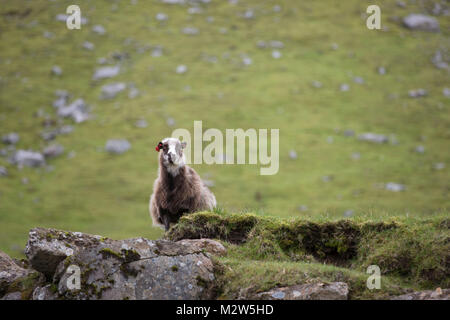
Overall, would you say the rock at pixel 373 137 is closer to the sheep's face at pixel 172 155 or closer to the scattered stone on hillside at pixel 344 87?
the scattered stone on hillside at pixel 344 87

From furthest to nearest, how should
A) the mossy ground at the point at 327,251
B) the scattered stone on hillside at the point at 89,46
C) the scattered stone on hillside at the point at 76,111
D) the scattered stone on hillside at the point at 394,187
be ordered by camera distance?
the scattered stone on hillside at the point at 89,46 → the scattered stone on hillside at the point at 76,111 → the scattered stone on hillside at the point at 394,187 → the mossy ground at the point at 327,251

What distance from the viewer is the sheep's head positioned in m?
13.0

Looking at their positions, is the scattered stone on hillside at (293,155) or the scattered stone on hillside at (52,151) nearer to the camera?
the scattered stone on hillside at (293,155)

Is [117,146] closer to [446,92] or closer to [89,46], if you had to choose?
[89,46]

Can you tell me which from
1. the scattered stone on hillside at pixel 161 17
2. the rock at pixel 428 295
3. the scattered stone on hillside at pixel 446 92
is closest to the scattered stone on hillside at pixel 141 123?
the scattered stone on hillside at pixel 161 17

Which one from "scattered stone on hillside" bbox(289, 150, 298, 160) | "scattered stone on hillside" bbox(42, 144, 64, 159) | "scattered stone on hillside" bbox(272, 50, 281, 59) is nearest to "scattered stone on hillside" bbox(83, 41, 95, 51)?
"scattered stone on hillside" bbox(42, 144, 64, 159)

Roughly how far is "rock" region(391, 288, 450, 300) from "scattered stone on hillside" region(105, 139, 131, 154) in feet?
157

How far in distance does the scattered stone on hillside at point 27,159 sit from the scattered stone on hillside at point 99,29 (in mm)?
23432

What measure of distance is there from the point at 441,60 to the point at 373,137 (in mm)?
19571

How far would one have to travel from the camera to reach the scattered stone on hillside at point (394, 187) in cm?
4809

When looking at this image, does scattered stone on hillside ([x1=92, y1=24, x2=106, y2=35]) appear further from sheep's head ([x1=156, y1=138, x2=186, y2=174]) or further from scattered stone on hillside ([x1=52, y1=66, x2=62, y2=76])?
sheep's head ([x1=156, y1=138, x2=186, y2=174])

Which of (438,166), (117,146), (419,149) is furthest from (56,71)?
(438,166)

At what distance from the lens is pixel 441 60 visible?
6662cm

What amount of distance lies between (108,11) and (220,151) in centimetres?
3397
